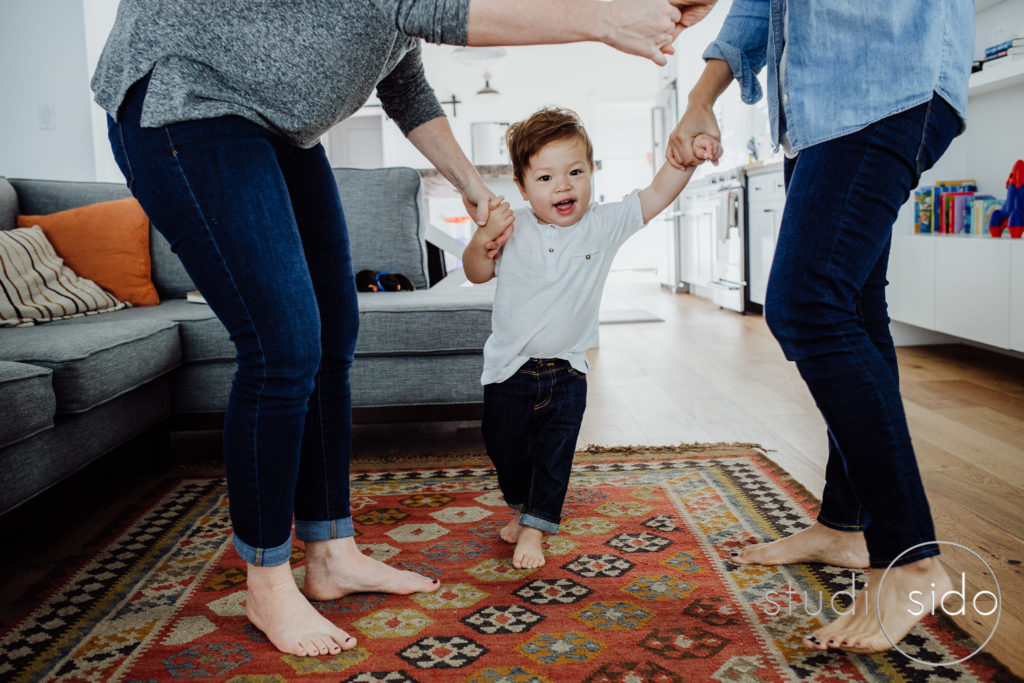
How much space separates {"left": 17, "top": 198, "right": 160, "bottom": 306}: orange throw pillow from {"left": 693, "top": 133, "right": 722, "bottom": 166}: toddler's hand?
72.3 inches

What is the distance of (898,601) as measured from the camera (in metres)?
0.97

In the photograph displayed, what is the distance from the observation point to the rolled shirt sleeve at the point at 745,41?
117 cm

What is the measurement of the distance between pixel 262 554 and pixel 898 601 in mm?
827

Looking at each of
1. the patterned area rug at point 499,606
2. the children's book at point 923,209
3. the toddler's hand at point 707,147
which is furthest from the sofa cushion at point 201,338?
the children's book at point 923,209

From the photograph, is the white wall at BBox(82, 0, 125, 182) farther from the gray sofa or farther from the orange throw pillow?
the orange throw pillow

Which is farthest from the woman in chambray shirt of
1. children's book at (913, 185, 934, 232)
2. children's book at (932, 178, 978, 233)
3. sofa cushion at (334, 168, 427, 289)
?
children's book at (913, 185, 934, 232)

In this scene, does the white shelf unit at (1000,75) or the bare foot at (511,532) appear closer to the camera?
the bare foot at (511,532)

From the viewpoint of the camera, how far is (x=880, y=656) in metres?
1.01

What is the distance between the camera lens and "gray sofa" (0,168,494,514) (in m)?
1.38

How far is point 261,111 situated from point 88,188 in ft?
6.41

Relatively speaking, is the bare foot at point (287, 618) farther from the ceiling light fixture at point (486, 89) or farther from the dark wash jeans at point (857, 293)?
the ceiling light fixture at point (486, 89)

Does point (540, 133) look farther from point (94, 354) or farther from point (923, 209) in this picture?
point (923, 209)

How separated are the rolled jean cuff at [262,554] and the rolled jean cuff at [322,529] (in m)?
0.13

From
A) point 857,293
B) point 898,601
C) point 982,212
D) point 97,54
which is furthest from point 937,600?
point 97,54
